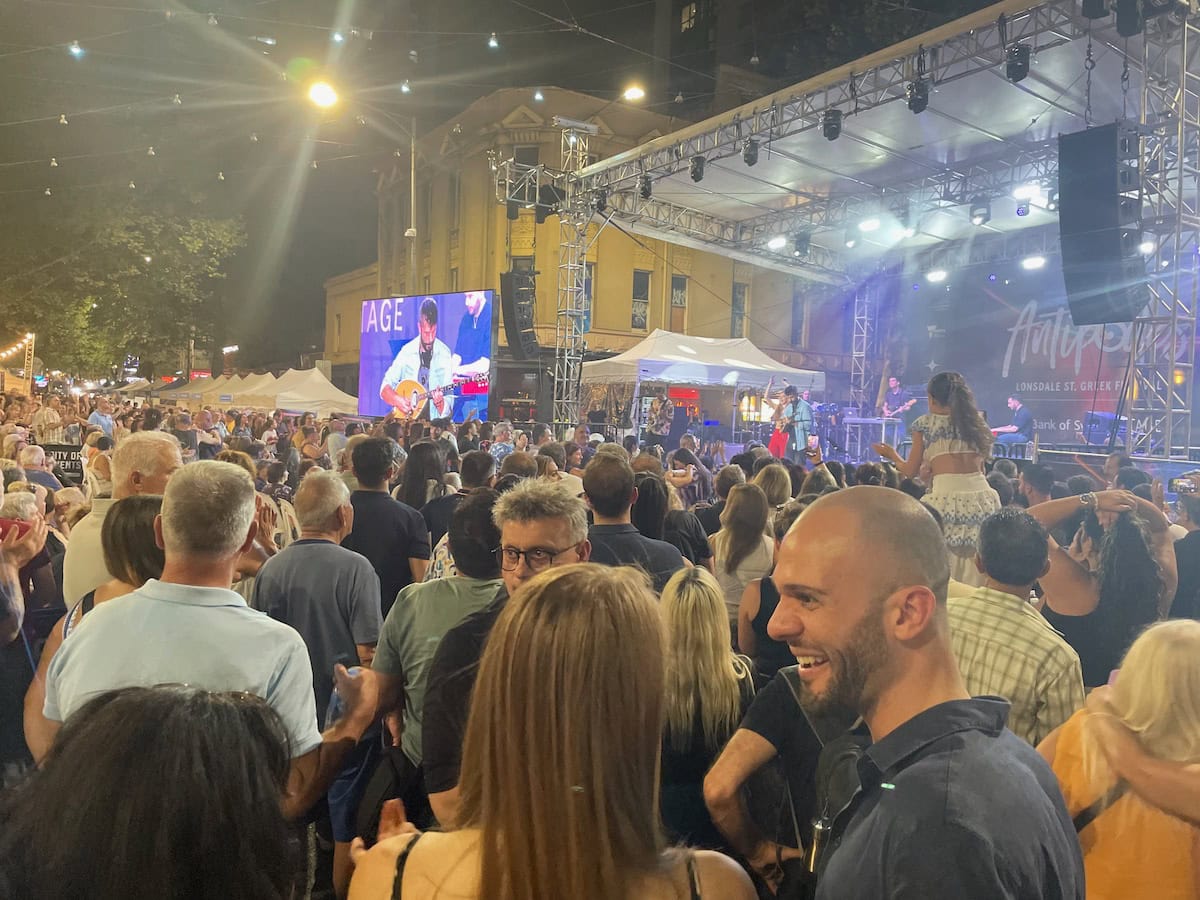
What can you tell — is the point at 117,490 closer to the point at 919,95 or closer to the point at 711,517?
the point at 711,517

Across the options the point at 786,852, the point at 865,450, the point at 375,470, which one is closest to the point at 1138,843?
the point at 786,852

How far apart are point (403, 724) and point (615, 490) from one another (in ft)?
4.60

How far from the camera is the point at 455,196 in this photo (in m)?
28.6

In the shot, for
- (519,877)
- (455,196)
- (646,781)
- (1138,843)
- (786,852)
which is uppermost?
(455,196)

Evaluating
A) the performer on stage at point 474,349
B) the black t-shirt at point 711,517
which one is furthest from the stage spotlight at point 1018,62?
the performer on stage at point 474,349

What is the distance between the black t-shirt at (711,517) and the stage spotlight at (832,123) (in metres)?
7.09

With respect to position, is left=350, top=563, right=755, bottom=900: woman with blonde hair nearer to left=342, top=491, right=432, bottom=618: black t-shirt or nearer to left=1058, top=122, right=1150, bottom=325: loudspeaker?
left=342, top=491, right=432, bottom=618: black t-shirt

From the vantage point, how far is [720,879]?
4.17 ft

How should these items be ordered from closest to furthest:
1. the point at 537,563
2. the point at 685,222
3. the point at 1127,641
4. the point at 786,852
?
1. the point at 786,852
2. the point at 537,563
3. the point at 1127,641
4. the point at 685,222

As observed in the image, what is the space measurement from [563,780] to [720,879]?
0.31m

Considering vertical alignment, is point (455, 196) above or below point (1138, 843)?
above

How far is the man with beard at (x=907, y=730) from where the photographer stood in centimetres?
117

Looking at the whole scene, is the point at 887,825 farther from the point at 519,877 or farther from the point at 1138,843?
the point at 1138,843

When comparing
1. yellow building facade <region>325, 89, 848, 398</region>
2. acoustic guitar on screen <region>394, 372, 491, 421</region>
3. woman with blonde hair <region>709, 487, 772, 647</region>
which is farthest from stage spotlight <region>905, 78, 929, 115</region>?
yellow building facade <region>325, 89, 848, 398</region>
